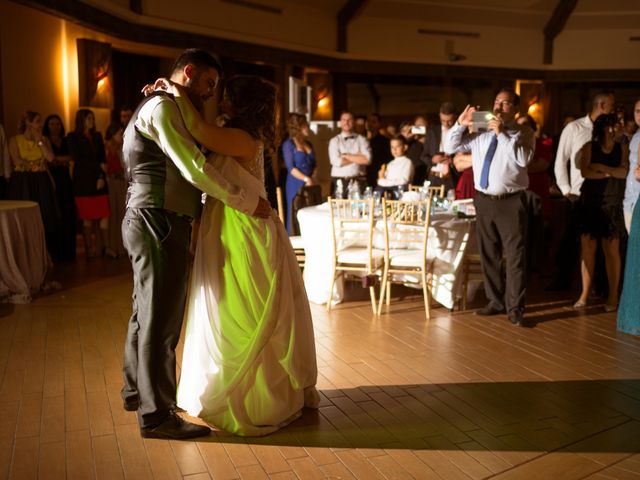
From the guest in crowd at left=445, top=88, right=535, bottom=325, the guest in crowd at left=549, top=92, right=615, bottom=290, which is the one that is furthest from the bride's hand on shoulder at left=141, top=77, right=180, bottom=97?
the guest in crowd at left=549, top=92, right=615, bottom=290

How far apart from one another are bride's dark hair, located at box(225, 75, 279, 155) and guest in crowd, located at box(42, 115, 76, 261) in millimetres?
5109

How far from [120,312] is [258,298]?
267 centimetres

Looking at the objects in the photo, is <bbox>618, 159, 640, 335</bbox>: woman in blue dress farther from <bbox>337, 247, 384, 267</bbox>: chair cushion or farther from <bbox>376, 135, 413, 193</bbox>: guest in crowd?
<bbox>376, 135, 413, 193</bbox>: guest in crowd

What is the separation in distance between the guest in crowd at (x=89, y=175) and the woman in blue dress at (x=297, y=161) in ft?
6.98

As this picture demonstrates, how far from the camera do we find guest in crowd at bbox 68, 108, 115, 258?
759 cm

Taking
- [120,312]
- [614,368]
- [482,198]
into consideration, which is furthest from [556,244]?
[120,312]

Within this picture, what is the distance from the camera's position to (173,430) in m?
2.97

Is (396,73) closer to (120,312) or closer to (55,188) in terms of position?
(55,188)

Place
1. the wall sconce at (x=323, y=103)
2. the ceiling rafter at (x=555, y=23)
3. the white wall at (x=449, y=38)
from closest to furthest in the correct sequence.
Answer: the white wall at (x=449, y=38), the wall sconce at (x=323, y=103), the ceiling rafter at (x=555, y=23)

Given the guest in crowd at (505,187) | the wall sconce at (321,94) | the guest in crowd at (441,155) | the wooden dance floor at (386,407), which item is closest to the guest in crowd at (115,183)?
the wooden dance floor at (386,407)

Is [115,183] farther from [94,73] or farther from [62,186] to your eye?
[94,73]

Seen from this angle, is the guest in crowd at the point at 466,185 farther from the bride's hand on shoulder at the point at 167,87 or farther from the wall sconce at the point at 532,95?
the wall sconce at the point at 532,95

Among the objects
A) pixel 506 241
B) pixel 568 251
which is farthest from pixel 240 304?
pixel 568 251

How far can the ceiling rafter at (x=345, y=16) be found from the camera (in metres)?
11.9
